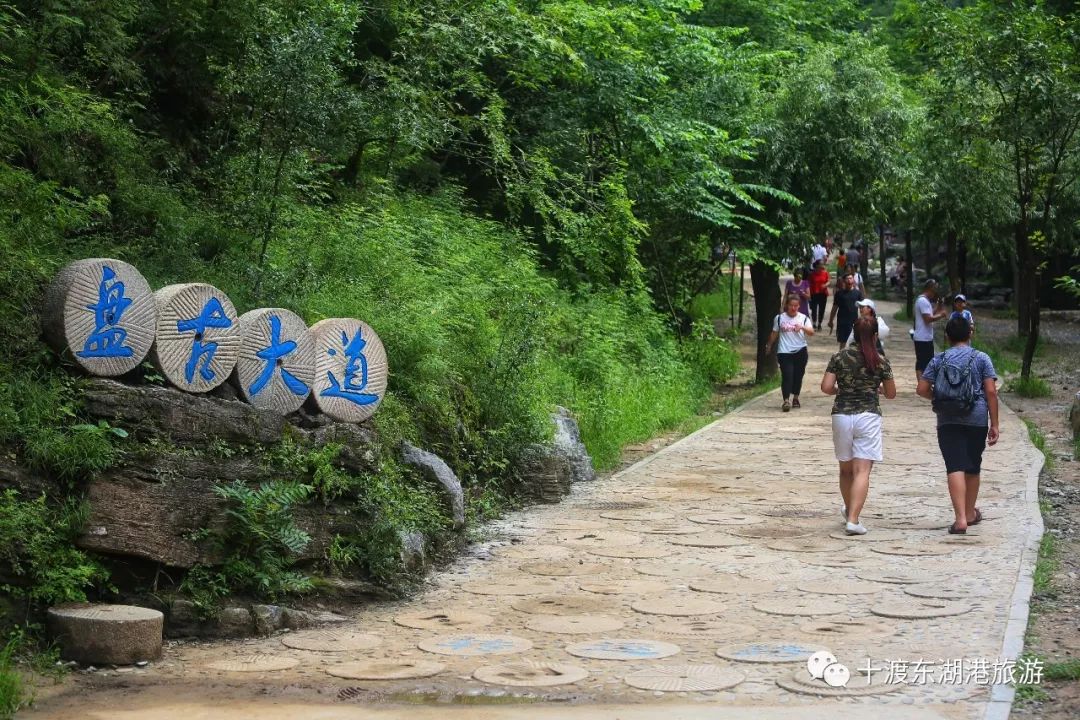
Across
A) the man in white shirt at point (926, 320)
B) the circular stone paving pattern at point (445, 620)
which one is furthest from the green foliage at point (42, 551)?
the man in white shirt at point (926, 320)

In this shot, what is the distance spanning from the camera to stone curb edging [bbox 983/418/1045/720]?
571 cm

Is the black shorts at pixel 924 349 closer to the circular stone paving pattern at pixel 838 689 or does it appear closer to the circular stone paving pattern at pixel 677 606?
the circular stone paving pattern at pixel 677 606

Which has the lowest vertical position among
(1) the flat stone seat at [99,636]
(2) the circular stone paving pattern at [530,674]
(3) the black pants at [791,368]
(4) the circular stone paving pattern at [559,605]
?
(2) the circular stone paving pattern at [530,674]

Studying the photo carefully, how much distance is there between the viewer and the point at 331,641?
7.12 meters

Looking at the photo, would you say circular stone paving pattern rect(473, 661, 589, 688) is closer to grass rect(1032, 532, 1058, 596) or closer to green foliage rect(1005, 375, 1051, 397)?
grass rect(1032, 532, 1058, 596)

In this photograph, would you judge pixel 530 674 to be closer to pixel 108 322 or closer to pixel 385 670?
pixel 385 670

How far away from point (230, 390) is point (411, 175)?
393 inches

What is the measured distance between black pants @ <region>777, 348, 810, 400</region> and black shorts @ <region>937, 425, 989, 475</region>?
26.6 ft

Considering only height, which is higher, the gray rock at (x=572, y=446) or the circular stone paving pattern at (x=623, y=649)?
the gray rock at (x=572, y=446)

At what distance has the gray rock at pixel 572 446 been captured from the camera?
1207 cm

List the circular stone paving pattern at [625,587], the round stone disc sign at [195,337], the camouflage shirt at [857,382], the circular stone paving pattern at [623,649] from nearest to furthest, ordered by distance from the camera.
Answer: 1. the circular stone paving pattern at [623,649]
2. the round stone disc sign at [195,337]
3. the circular stone paving pattern at [625,587]
4. the camouflage shirt at [857,382]

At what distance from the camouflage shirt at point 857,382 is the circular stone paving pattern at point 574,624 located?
3421 millimetres

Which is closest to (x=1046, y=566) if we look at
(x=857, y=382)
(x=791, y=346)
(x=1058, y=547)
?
(x=1058, y=547)

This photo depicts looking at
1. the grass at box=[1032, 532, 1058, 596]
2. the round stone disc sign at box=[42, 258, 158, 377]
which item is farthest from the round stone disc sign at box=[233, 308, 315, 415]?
the grass at box=[1032, 532, 1058, 596]
